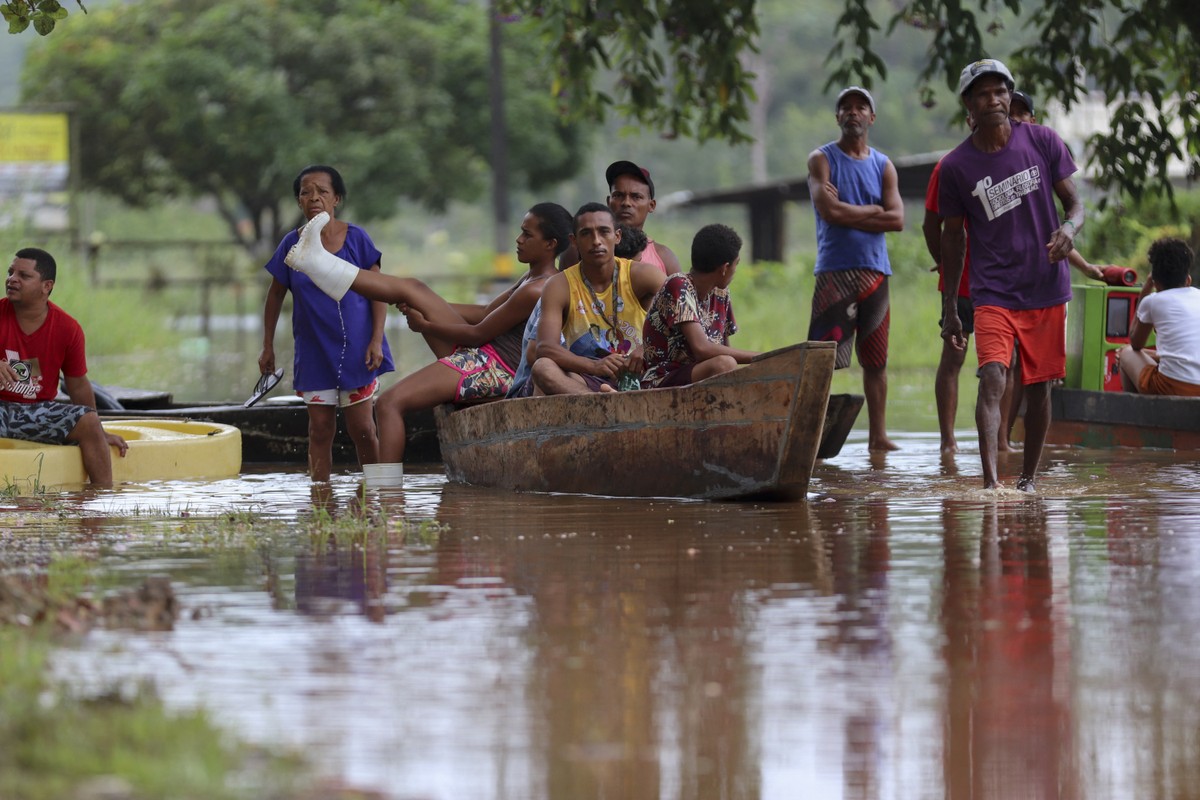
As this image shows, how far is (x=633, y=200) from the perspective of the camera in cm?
1031

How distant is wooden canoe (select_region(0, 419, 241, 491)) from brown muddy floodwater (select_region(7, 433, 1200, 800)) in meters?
1.61

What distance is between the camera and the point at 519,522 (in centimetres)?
819

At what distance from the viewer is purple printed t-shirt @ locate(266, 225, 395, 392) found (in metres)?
10.1

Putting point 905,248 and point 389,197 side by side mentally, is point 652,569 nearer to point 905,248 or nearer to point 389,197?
point 905,248

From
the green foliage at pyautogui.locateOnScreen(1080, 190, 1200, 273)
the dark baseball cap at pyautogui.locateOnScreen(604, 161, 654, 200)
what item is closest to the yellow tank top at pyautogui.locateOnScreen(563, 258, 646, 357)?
the dark baseball cap at pyautogui.locateOnScreen(604, 161, 654, 200)

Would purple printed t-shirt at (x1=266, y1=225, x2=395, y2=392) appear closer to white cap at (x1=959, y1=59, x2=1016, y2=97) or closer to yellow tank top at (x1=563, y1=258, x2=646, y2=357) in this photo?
yellow tank top at (x1=563, y1=258, x2=646, y2=357)

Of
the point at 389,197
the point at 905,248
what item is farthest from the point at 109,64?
the point at 905,248

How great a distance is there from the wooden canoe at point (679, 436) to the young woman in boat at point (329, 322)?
0.77 m

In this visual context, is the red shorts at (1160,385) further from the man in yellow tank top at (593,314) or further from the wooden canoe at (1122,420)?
the man in yellow tank top at (593,314)

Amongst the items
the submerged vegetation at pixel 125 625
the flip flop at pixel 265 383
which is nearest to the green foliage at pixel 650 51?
the flip flop at pixel 265 383

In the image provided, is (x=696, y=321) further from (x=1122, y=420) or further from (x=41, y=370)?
(x=1122, y=420)

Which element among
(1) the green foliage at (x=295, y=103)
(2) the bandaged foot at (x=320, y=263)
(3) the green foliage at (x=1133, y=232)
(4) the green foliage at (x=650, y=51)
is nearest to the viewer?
(2) the bandaged foot at (x=320, y=263)

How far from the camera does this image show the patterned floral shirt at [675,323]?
907 cm

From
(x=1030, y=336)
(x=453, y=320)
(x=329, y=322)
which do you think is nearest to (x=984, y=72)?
(x=1030, y=336)
